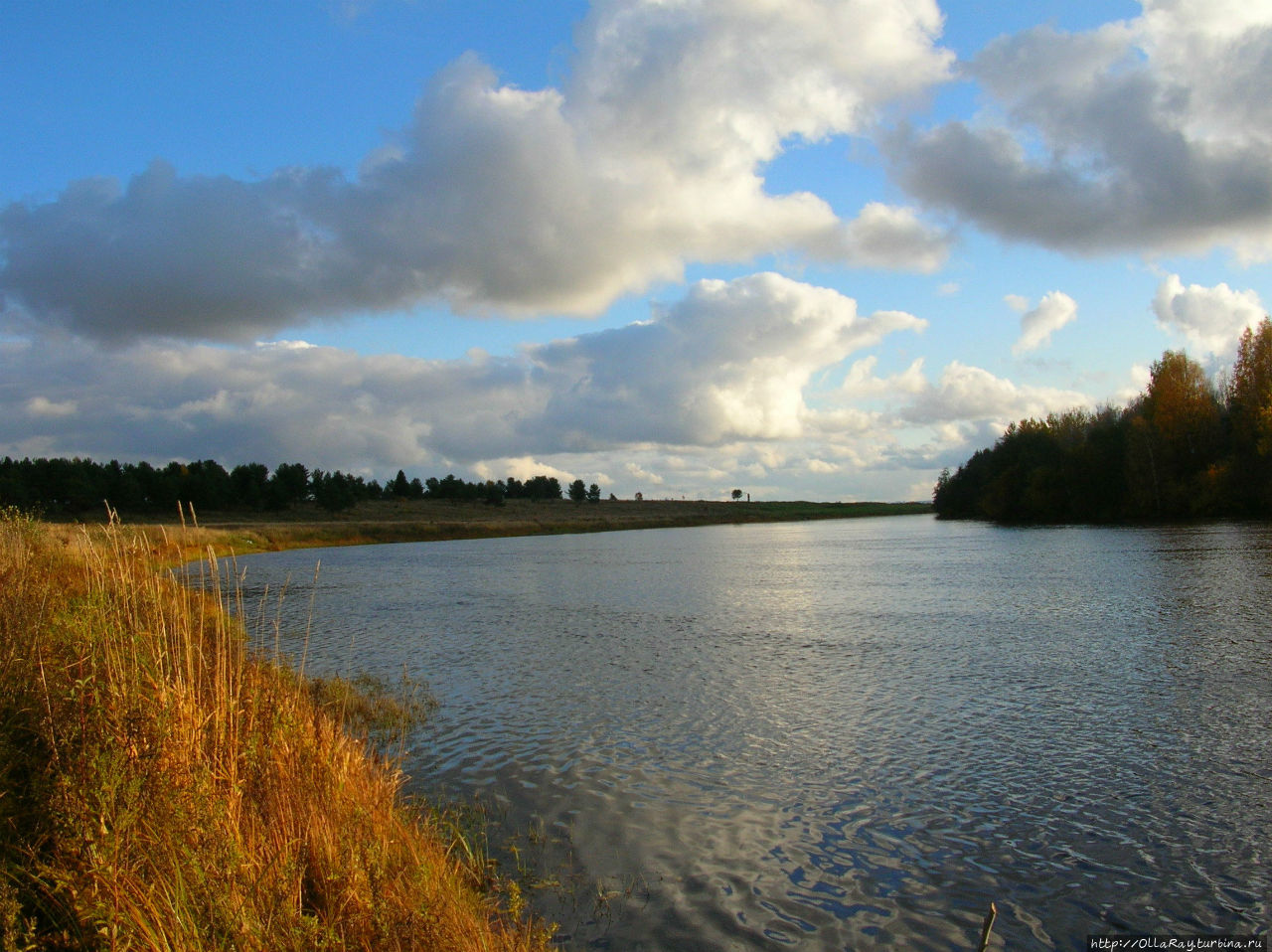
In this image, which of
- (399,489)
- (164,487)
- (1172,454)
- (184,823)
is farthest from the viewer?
(399,489)

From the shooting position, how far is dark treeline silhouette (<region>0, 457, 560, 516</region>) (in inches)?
4122

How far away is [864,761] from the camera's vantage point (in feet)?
36.0

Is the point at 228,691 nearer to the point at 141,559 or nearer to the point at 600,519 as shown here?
Answer: the point at 141,559

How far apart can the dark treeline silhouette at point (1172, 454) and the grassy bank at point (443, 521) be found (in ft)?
198

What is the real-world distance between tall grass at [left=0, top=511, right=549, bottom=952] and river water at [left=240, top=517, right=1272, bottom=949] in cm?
129

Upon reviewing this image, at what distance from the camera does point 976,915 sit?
693cm

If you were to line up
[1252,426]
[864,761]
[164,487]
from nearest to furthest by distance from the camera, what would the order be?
[864,761] → [1252,426] → [164,487]

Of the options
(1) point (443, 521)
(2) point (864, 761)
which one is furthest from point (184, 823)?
(1) point (443, 521)

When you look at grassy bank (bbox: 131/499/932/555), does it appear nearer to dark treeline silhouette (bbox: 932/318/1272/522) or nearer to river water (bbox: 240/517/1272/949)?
river water (bbox: 240/517/1272/949)


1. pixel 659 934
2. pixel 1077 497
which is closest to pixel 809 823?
pixel 659 934

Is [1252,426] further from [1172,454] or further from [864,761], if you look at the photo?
[864,761]

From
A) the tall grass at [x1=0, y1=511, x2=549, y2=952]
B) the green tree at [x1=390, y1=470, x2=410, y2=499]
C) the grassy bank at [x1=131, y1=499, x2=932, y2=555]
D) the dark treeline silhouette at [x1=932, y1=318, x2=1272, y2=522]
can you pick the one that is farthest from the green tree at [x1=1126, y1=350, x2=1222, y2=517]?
the green tree at [x1=390, y1=470, x2=410, y2=499]

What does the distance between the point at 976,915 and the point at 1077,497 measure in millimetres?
101052

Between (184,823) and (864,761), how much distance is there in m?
8.32
